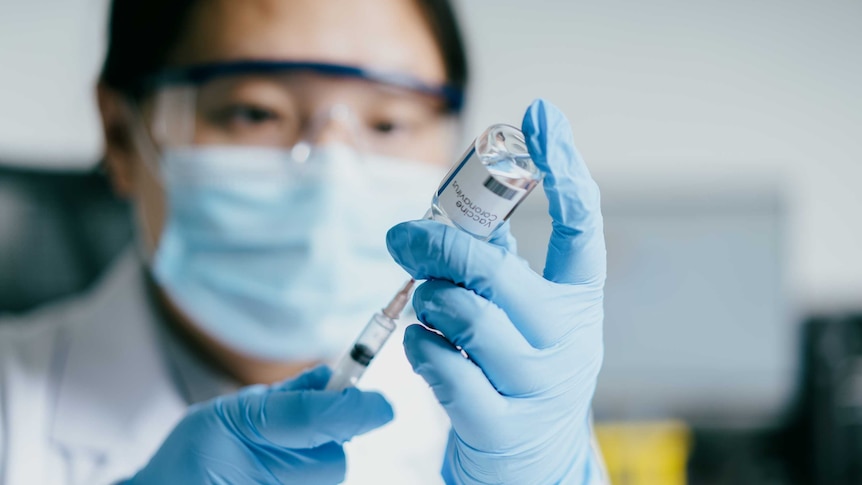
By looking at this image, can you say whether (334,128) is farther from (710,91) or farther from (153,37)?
(710,91)

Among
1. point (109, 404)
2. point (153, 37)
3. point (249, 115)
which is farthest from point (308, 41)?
point (109, 404)

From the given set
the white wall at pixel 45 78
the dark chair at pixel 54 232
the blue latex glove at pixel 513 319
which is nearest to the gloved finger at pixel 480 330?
the blue latex glove at pixel 513 319

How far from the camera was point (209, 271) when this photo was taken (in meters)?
0.82

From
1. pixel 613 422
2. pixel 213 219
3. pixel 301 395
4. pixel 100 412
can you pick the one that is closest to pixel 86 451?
pixel 100 412

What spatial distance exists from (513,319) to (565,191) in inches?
4.1

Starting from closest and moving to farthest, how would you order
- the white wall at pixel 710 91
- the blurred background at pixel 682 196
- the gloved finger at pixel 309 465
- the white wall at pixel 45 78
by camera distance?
1. the gloved finger at pixel 309 465
2. the blurred background at pixel 682 196
3. the white wall at pixel 45 78
4. the white wall at pixel 710 91

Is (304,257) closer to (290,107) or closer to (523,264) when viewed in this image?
(290,107)

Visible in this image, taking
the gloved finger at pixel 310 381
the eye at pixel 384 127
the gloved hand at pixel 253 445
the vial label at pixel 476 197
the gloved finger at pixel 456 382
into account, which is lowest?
the gloved hand at pixel 253 445

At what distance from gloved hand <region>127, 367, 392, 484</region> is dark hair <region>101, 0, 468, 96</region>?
50cm

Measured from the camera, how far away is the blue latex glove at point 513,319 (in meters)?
0.48

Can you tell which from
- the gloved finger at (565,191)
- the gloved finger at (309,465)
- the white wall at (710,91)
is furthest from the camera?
the white wall at (710,91)

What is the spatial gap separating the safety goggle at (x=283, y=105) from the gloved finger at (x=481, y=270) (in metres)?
0.34

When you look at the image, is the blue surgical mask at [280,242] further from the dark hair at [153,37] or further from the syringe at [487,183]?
the syringe at [487,183]

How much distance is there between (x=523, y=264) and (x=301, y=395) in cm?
22
